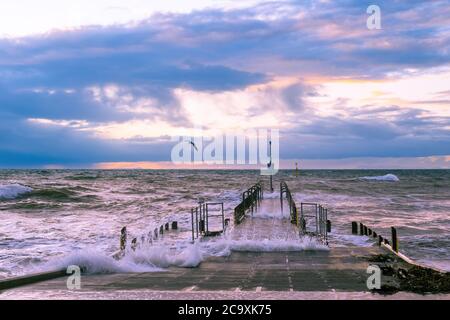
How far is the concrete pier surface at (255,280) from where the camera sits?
9.50 metres

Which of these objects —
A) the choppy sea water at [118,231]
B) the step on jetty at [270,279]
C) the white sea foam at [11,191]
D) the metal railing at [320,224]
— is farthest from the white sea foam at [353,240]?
the white sea foam at [11,191]

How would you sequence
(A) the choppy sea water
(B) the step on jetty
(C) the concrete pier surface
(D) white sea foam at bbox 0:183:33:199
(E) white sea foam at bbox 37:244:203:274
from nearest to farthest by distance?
(C) the concrete pier surface < (B) the step on jetty < (E) white sea foam at bbox 37:244:203:274 < (A) the choppy sea water < (D) white sea foam at bbox 0:183:33:199

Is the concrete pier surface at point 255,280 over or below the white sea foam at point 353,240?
over

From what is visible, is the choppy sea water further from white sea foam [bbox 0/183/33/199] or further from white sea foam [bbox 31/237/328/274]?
white sea foam [bbox 0/183/33/199]

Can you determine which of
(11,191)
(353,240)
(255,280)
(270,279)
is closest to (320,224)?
(353,240)

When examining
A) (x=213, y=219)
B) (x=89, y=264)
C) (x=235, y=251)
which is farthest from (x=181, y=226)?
(x=89, y=264)

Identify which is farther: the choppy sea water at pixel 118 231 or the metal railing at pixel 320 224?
the metal railing at pixel 320 224

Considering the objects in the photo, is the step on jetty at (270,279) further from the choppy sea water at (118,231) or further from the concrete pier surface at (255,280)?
the choppy sea water at (118,231)

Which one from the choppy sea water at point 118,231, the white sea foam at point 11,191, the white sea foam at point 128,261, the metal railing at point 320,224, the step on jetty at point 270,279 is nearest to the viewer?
the step on jetty at point 270,279

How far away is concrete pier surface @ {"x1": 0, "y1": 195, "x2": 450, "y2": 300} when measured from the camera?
31.2ft

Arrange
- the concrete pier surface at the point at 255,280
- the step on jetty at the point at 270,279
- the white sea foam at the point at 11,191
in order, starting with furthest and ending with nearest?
A: 1. the white sea foam at the point at 11,191
2. the step on jetty at the point at 270,279
3. the concrete pier surface at the point at 255,280

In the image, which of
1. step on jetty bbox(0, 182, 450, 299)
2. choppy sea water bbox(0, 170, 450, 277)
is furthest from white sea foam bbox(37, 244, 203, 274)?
step on jetty bbox(0, 182, 450, 299)
